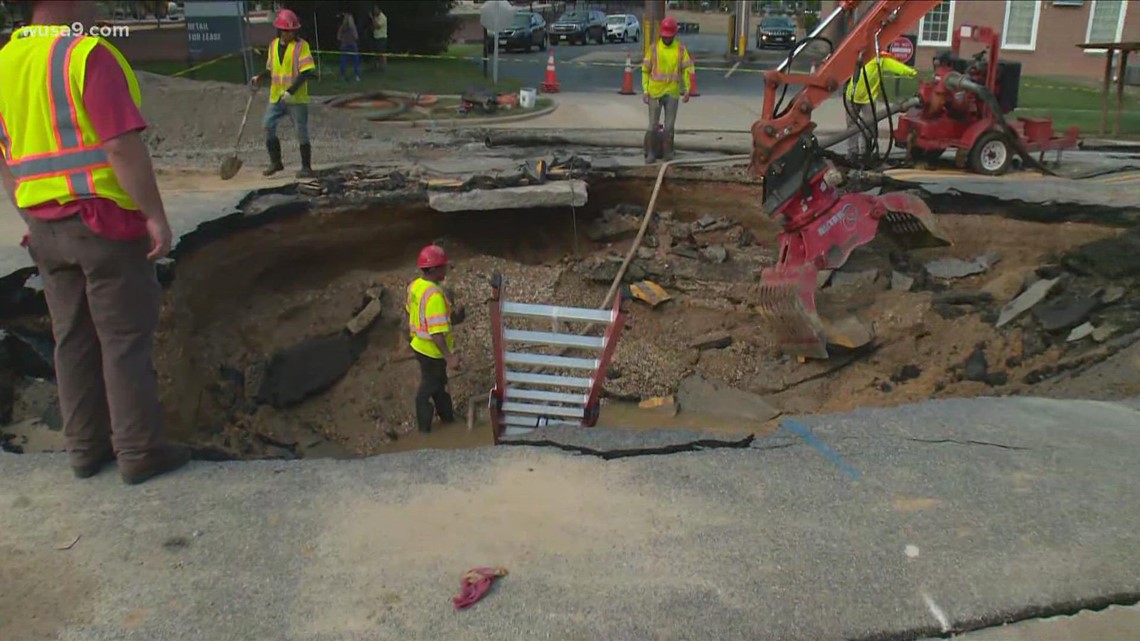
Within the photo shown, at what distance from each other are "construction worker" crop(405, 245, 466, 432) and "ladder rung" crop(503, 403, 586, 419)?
989 millimetres

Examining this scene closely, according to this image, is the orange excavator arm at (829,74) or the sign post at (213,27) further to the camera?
the sign post at (213,27)

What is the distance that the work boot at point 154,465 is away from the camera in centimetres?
370

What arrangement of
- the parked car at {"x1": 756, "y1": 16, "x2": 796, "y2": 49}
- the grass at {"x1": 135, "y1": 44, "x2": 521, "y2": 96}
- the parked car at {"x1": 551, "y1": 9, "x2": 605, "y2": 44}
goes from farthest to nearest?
the parked car at {"x1": 551, "y1": 9, "x2": 605, "y2": 44} < the parked car at {"x1": 756, "y1": 16, "x2": 796, "y2": 49} < the grass at {"x1": 135, "y1": 44, "x2": 521, "y2": 96}

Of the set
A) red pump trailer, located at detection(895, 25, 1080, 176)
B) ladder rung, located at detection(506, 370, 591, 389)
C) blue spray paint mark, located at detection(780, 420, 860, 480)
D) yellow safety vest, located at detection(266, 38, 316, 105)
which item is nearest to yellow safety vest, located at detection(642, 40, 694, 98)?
red pump trailer, located at detection(895, 25, 1080, 176)

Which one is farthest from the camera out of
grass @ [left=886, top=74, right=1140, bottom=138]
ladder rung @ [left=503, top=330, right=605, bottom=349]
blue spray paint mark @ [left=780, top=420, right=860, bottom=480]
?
grass @ [left=886, top=74, right=1140, bottom=138]

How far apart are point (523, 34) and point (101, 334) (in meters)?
34.1

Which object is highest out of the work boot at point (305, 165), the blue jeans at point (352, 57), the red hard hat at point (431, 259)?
the blue jeans at point (352, 57)

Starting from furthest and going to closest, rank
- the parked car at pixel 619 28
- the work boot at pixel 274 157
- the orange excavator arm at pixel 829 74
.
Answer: the parked car at pixel 619 28 < the work boot at pixel 274 157 < the orange excavator arm at pixel 829 74

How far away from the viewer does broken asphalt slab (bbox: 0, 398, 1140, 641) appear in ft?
9.53

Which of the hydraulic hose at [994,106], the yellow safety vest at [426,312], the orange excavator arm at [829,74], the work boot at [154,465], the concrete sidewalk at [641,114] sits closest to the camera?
the work boot at [154,465]

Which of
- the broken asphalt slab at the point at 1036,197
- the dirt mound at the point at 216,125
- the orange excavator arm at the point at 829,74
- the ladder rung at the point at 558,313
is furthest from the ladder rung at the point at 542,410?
the dirt mound at the point at 216,125

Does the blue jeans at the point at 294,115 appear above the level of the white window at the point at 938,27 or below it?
below

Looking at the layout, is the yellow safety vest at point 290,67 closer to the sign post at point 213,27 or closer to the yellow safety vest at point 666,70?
the yellow safety vest at point 666,70

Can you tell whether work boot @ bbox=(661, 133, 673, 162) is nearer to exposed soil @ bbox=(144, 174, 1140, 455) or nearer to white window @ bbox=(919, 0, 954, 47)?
exposed soil @ bbox=(144, 174, 1140, 455)
